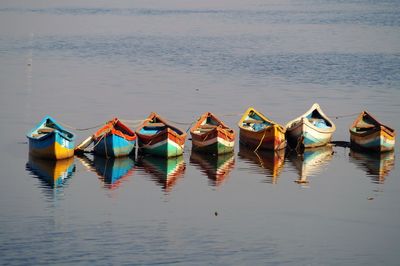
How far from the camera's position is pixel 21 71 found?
226 ft

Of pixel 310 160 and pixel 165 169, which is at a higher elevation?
pixel 310 160

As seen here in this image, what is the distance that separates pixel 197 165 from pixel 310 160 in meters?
4.81

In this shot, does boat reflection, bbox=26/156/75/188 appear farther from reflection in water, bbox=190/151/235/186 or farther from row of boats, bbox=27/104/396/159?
reflection in water, bbox=190/151/235/186

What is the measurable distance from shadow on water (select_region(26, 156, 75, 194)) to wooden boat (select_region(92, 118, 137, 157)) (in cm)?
124

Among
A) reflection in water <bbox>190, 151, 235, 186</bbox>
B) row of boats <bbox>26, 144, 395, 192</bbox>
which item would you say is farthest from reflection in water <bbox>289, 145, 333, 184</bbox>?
reflection in water <bbox>190, 151, 235, 186</bbox>

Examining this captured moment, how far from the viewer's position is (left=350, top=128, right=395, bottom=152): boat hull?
42.0 metres

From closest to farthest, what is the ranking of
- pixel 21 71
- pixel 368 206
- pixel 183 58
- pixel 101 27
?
pixel 368 206 < pixel 21 71 < pixel 183 58 < pixel 101 27

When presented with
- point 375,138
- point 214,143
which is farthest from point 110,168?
point 375,138

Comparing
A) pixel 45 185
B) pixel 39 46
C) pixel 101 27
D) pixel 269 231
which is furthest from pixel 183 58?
pixel 269 231

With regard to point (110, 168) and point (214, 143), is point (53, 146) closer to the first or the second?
point (110, 168)

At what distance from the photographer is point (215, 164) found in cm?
4031

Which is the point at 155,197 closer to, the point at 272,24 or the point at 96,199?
the point at 96,199

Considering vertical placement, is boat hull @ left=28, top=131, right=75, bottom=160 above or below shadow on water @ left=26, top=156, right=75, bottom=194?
above

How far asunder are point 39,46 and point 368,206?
56809 mm
